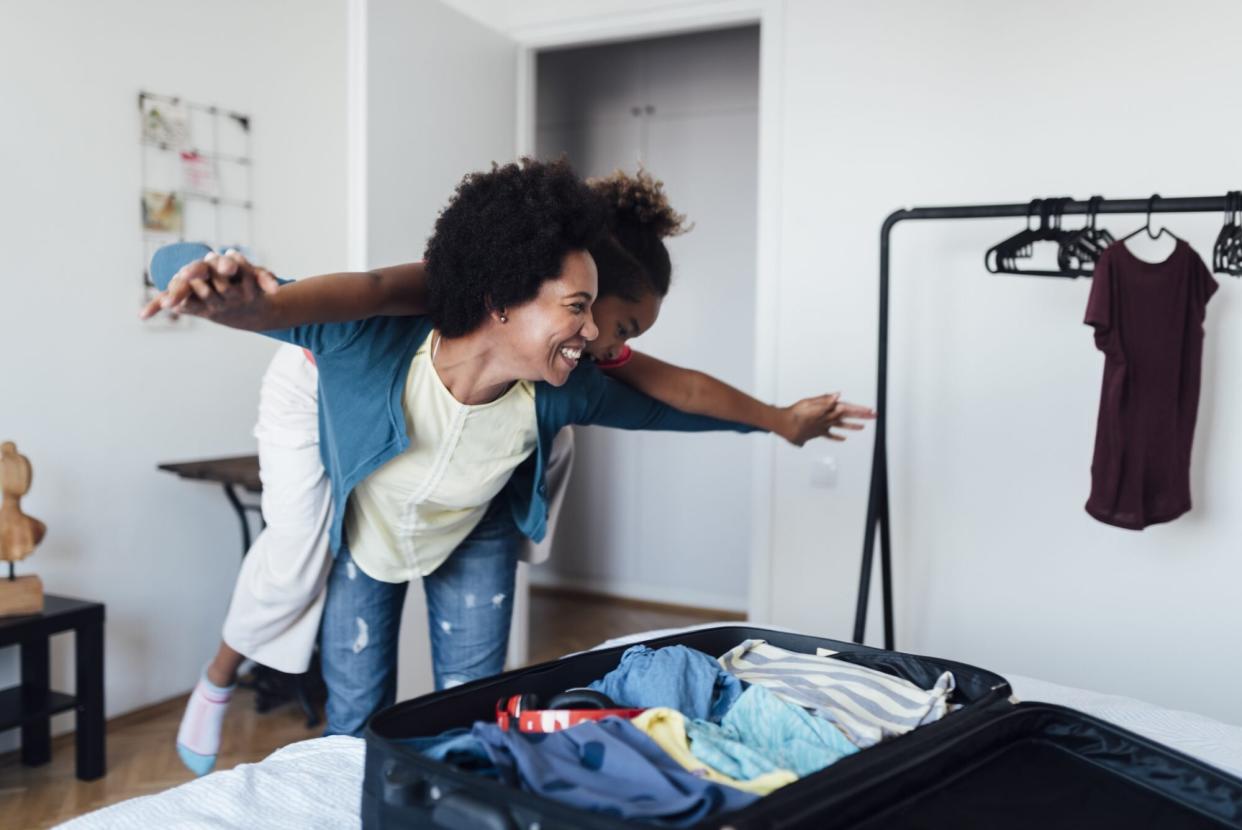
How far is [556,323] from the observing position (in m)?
1.48

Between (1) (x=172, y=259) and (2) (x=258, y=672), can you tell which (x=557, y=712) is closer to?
(1) (x=172, y=259)

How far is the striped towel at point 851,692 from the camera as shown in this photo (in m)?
1.02

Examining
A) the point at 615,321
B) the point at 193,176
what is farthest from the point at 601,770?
the point at 193,176

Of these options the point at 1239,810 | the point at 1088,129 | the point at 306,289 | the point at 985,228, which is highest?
the point at 1088,129

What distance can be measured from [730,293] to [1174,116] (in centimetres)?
197

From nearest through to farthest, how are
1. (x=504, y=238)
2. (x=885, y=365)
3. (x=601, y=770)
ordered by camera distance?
(x=601, y=770)
(x=504, y=238)
(x=885, y=365)

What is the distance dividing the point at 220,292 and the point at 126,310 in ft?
7.18

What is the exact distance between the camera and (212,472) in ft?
10.0

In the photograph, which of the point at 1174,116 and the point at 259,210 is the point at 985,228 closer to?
the point at 1174,116

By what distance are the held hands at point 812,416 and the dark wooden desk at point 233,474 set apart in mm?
1549

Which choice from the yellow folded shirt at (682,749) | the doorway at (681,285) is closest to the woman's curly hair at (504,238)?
the yellow folded shirt at (682,749)

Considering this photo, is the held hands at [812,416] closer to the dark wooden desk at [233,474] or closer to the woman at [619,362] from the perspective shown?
the woman at [619,362]

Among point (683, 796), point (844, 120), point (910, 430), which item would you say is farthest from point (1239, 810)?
point (844, 120)

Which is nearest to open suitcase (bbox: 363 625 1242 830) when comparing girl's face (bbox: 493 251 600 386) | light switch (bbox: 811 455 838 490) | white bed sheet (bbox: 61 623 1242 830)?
white bed sheet (bbox: 61 623 1242 830)
